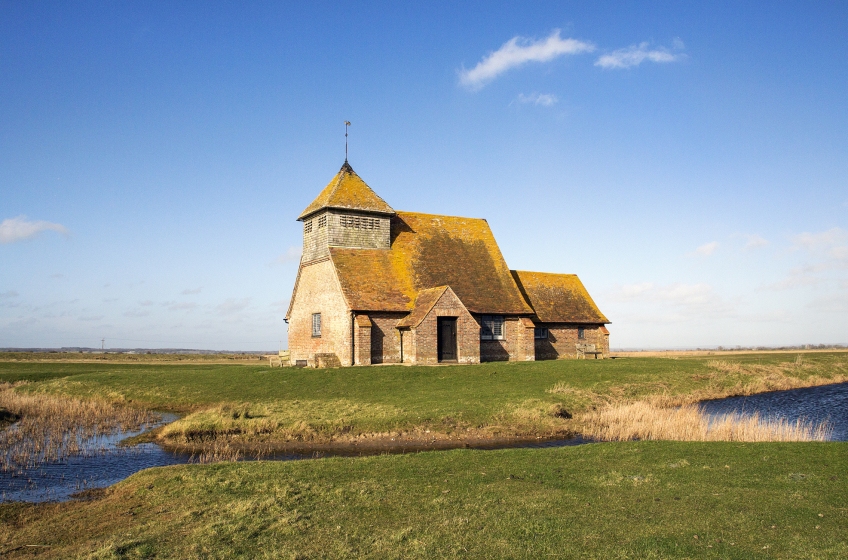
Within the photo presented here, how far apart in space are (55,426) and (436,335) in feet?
61.5

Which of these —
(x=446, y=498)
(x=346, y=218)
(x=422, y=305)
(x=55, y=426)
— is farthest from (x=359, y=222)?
(x=446, y=498)

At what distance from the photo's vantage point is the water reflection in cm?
2504

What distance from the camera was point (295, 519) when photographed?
36.4 ft

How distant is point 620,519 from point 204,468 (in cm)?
954

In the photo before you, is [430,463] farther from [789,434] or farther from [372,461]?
[789,434]

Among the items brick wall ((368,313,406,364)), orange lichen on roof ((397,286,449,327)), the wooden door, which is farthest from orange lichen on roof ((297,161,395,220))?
the wooden door

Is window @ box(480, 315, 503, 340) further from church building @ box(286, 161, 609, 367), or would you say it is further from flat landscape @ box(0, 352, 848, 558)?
flat landscape @ box(0, 352, 848, 558)

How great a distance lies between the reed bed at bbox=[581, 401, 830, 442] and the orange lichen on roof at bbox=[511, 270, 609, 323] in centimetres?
1959

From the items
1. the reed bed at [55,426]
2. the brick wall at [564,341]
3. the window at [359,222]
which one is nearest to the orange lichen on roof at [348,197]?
the window at [359,222]

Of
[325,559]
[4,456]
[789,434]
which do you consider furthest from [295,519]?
[789,434]

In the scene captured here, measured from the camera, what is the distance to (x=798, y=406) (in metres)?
29.3

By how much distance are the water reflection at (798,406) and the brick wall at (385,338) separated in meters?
16.3

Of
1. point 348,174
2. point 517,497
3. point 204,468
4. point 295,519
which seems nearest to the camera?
point 295,519

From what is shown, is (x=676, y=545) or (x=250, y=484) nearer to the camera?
(x=676, y=545)
